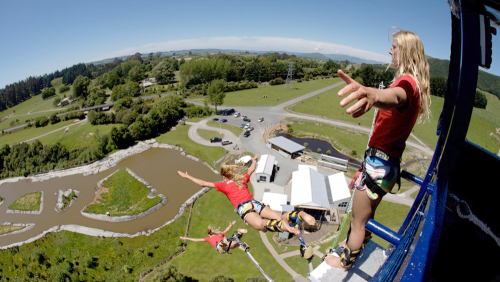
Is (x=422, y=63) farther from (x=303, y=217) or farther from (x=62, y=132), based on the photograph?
(x=62, y=132)

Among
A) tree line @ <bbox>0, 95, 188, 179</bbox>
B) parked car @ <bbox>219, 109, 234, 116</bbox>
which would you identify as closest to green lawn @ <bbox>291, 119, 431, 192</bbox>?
parked car @ <bbox>219, 109, 234, 116</bbox>

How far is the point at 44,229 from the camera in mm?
23875

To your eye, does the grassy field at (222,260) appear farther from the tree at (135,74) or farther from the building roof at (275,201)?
the tree at (135,74)

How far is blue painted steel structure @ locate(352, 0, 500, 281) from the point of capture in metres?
2.21

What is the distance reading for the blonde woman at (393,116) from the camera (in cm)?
271

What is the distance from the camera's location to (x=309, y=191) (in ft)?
70.7

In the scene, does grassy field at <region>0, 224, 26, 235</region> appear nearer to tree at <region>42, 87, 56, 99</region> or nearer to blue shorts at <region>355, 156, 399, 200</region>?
blue shorts at <region>355, 156, 399, 200</region>

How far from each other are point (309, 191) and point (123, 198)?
73.0ft

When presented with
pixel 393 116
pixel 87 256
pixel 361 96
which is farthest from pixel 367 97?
pixel 87 256

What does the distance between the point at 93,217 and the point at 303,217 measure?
1122 inches

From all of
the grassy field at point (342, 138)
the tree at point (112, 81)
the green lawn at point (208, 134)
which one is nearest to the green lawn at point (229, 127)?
the green lawn at point (208, 134)

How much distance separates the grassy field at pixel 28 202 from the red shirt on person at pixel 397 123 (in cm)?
3808

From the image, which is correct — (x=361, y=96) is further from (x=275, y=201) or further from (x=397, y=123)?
(x=275, y=201)

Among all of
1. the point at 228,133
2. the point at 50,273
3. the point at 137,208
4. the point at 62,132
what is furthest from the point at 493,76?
the point at 62,132
